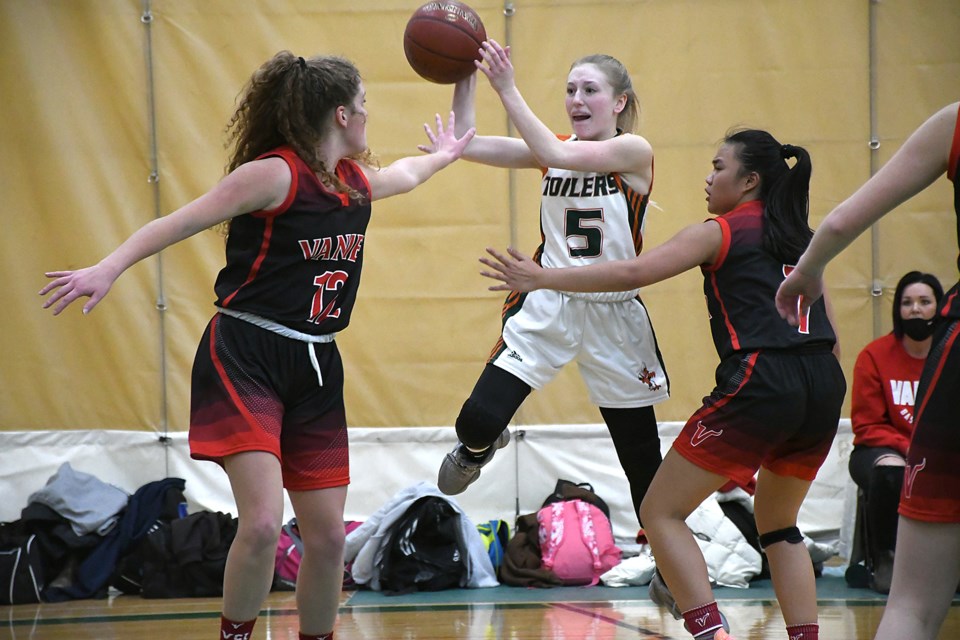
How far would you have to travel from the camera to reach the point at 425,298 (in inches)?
247

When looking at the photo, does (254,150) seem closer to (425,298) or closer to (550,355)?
(550,355)

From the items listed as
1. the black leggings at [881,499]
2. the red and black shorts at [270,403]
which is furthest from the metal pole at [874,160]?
the red and black shorts at [270,403]

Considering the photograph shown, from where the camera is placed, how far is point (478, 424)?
360 centimetres

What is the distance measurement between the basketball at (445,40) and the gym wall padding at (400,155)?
8.22ft

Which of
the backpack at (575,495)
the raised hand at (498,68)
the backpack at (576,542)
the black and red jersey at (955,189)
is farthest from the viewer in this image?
the backpack at (575,495)

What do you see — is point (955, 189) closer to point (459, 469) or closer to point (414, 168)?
point (414, 168)

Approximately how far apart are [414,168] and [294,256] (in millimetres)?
597

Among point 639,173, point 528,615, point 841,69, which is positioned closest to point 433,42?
point 639,173

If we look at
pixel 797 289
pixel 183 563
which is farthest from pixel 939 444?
pixel 183 563

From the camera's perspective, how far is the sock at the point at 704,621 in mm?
3096

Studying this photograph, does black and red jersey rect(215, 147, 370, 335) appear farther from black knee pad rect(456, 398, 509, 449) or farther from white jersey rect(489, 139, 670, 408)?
white jersey rect(489, 139, 670, 408)

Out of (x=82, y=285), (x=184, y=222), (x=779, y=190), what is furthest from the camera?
(x=779, y=190)

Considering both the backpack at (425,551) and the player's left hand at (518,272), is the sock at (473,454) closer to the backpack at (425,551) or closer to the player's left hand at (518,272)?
the player's left hand at (518,272)

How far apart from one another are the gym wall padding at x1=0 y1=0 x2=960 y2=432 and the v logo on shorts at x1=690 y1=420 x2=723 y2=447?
3.20 meters
